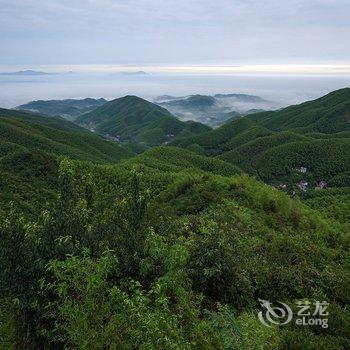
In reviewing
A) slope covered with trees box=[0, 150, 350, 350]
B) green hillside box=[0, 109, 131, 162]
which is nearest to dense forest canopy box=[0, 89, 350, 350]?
slope covered with trees box=[0, 150, 350, 350]

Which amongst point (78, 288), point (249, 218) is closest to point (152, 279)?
point (78, 288)

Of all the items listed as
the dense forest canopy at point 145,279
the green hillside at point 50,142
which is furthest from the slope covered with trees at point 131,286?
the green hillside at point 50,142

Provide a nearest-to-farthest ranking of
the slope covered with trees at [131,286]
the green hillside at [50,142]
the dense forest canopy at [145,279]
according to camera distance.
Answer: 1. the slope covered with trees at [131,286]
2. the dense forest canopy at [145,279]
3. the green hillside at [50,142]

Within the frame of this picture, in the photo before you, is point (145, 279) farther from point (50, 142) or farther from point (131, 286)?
point (50, 142)

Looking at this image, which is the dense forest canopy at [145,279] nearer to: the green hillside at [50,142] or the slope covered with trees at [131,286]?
the slope covered with trees at [131,286]

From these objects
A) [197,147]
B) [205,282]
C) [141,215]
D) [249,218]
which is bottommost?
[197,147]

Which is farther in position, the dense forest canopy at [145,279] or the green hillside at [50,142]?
the green hillside at [50,142]

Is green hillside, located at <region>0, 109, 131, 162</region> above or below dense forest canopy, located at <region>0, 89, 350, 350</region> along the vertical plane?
below

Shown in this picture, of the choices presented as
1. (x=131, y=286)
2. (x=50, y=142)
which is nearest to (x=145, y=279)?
(x=131, y=286)

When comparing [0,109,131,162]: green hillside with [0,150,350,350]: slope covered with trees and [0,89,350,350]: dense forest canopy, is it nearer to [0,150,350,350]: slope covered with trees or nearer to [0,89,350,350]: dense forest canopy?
[0,89,350,350]: dense forest canopy

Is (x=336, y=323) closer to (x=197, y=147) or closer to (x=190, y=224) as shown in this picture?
(x=190, y=224)

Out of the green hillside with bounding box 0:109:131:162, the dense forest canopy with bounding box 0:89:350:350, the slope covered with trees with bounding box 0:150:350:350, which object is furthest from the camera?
the green hillside with bounding box 0:109:131:162
